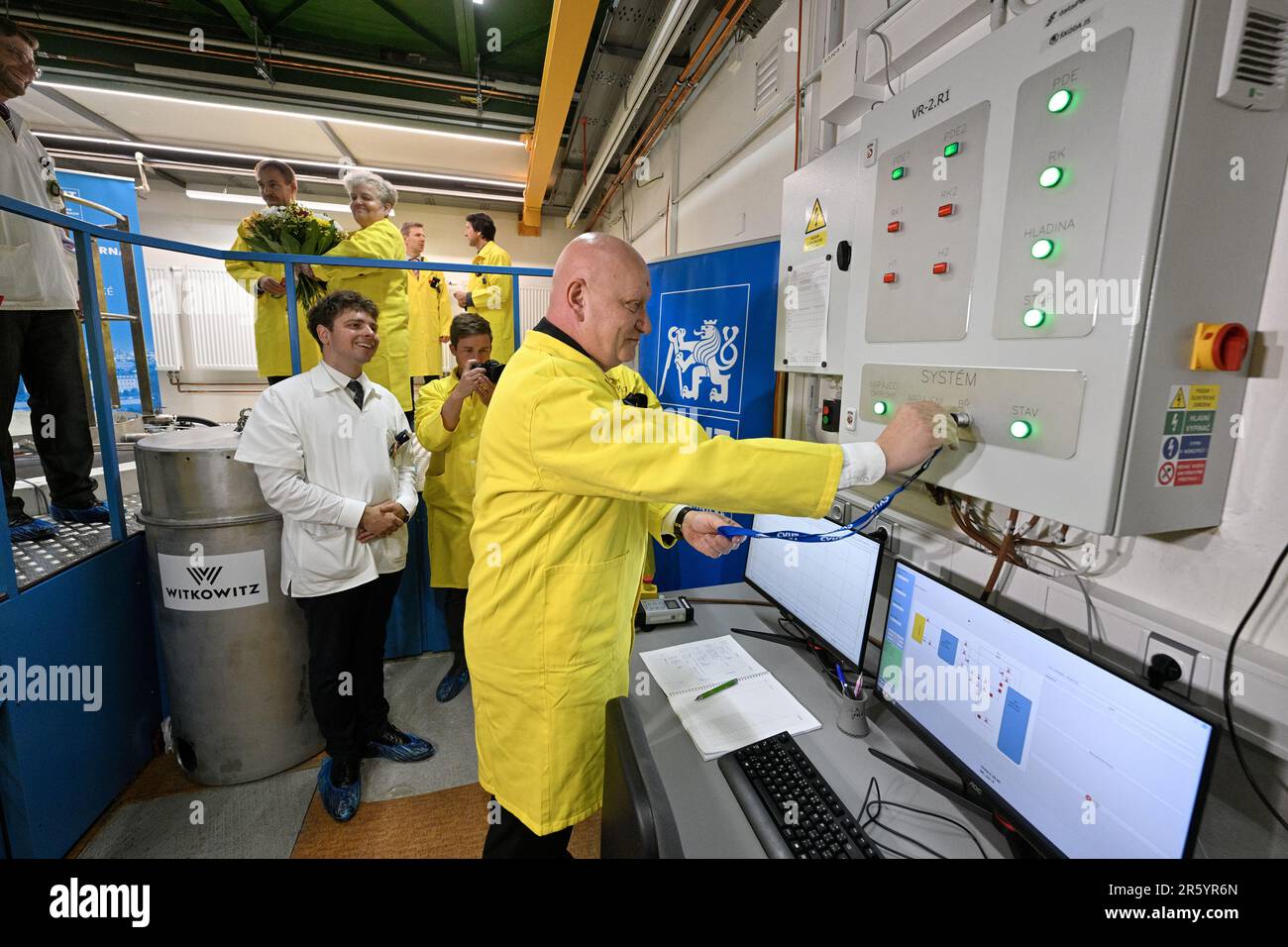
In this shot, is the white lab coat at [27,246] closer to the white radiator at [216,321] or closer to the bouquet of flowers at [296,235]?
the bouquet of flowers at [296,235]

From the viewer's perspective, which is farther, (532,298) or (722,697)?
(532,298)

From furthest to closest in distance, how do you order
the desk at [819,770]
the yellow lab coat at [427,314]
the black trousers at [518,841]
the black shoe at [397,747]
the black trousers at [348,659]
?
the yellow lab coat at [427,314], the black shoe at [397,747], the black trousers at [348,659], the black trousers at [518,841], the desk at [819,770]

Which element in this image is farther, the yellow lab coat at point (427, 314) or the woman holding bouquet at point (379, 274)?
the yellow lab coat at point (427, 314)

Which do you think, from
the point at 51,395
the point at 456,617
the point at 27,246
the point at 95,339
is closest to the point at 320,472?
the point at 95,339

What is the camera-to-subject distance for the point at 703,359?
2.53 meters

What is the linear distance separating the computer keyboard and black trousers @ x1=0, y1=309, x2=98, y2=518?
8.91 feet

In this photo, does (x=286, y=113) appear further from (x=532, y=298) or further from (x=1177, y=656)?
(x=1177, y=656)

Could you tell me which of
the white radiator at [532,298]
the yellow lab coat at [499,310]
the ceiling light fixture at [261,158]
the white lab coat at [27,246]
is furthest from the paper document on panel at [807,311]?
the white radiator at [532,298]

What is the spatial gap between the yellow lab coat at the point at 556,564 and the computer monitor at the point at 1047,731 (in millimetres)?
376

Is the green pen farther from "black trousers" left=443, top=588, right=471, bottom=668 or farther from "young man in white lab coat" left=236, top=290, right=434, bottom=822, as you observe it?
"black trousers" left=443, top=588, right=471, bottom=668

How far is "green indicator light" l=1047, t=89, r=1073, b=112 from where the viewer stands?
30.2 inches

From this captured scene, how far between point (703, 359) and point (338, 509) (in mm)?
1636

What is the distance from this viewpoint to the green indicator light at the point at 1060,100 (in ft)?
2.52
